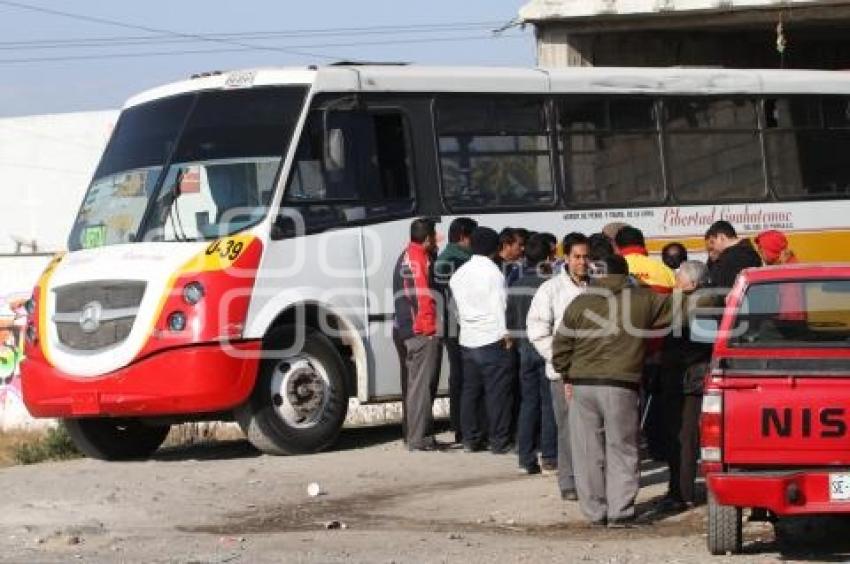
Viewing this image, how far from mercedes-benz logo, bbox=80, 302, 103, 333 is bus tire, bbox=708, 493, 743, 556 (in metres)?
6.71

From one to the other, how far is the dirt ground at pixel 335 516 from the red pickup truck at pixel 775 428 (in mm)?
601

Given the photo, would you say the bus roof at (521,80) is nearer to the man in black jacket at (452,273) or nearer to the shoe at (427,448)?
the man in black jacket at (452,273)

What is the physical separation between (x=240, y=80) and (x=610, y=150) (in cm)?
412

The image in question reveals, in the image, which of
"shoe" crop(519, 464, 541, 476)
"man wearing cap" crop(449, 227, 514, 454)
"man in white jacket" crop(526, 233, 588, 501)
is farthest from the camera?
"man wearing cap" crop(449, 227, 514, 454)

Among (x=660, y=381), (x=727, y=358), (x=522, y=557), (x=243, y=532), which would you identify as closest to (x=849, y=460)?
(x=727, y=358)

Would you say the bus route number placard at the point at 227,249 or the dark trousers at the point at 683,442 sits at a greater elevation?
the bus route number placard at the point at 227,249

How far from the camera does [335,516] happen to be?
501 inches

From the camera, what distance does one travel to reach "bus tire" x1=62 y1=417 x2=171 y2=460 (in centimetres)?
1628

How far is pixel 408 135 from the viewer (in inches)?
653

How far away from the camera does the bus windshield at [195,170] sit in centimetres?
1541

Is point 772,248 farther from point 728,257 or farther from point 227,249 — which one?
point 227,249

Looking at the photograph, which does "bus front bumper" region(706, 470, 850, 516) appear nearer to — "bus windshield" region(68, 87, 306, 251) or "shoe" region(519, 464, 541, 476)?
"shoe" region(519, 464, 541, 476)

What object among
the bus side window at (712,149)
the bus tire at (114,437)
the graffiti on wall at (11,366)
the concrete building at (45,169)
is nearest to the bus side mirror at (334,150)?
the bus tire at (114,437)

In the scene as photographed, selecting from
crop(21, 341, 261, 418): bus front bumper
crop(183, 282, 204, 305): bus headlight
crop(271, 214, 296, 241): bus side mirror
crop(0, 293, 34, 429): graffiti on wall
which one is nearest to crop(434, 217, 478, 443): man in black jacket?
crop(271, 214, 296, 241): bus side mirror
